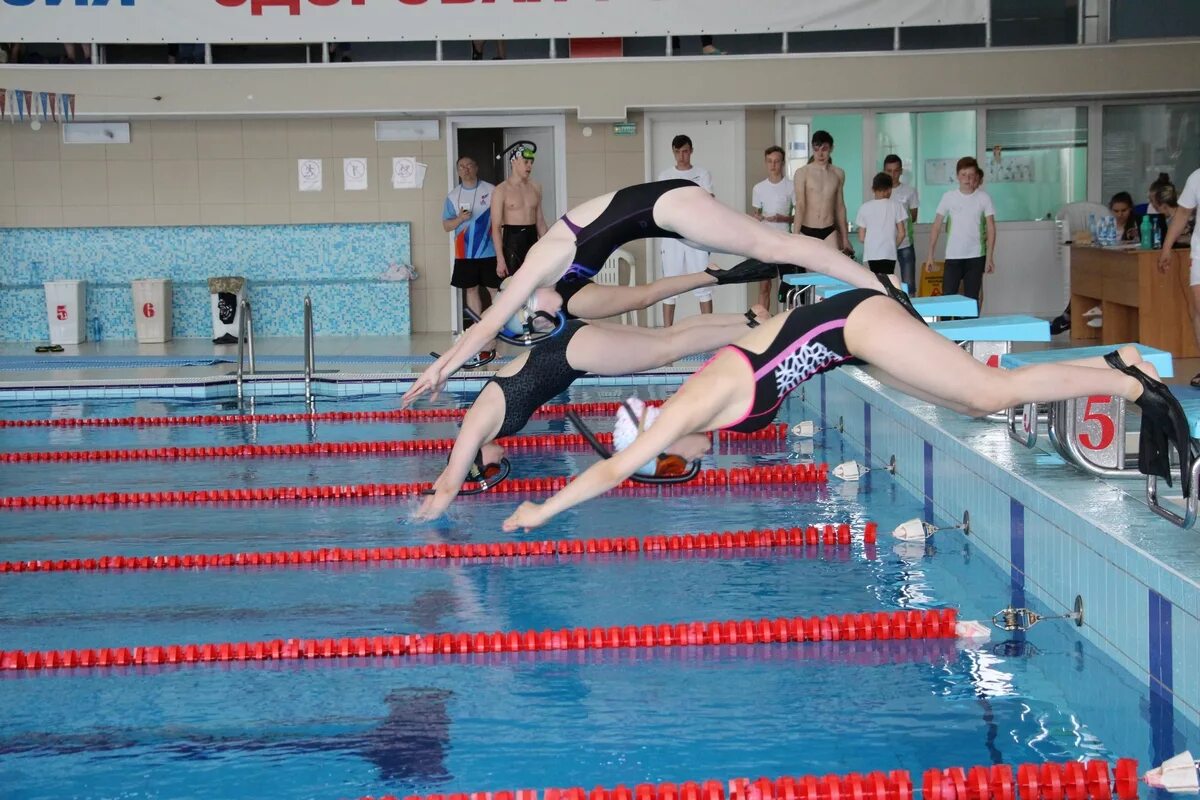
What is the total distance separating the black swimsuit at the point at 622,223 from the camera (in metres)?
5.32

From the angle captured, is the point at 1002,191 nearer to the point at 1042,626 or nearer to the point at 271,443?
the point at 271,443

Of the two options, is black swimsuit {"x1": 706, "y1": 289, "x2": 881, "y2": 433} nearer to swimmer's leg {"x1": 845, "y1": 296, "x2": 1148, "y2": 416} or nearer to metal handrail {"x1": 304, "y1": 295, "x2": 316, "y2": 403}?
swimmer's leg {"x1": 845, "y1": 296, "x2": 1148, "y2": 416}

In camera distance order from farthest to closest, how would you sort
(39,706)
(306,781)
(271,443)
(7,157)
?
(7,157)
(271,443)
(39,706)
(306,781)

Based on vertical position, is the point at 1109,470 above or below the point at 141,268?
below

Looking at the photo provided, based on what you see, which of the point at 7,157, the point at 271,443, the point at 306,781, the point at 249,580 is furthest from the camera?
the point at 7,157

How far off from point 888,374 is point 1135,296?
7.20 metres

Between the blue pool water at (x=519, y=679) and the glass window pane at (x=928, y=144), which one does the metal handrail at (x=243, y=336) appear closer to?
the blue pool water at (x=519, y=679)

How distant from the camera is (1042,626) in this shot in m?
4.95

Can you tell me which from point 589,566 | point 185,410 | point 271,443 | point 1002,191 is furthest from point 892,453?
point 1002,191

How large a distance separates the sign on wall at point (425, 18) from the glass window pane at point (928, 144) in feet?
4.25

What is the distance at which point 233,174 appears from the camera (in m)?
14.5

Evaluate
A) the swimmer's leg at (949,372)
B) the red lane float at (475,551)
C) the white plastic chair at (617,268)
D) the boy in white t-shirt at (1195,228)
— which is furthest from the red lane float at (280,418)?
→ the swimmer's leg at (949,372)

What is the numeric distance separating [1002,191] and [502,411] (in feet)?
31.8

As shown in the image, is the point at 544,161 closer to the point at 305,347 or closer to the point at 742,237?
the point at 305,347
